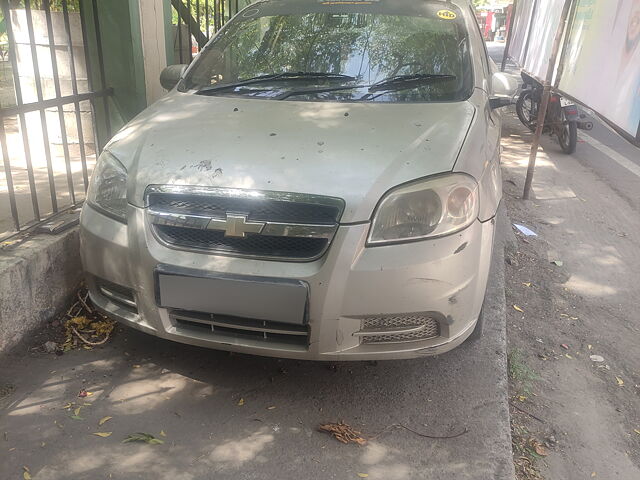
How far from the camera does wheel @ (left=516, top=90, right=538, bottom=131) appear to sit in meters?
9.23

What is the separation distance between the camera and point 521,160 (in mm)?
8031

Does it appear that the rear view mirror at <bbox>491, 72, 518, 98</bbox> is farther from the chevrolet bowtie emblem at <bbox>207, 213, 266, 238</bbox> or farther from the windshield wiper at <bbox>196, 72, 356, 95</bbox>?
the chevrolet bowtie emblem at <bbox>207, 213, 266, 238</bbox>

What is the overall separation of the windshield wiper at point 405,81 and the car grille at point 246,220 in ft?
3.77

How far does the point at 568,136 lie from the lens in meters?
8.16

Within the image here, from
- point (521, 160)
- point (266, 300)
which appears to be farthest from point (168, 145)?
point (521, 160)

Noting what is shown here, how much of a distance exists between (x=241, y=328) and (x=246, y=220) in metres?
0.48

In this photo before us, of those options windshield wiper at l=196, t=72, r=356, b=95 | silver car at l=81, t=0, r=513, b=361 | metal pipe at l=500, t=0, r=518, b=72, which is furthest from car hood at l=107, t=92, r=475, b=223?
metal pipe at l=500, t=0, r=518, b=72

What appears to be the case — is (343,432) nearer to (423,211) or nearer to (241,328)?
(241,328)

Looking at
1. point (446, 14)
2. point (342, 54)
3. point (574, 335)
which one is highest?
point (446, 14)

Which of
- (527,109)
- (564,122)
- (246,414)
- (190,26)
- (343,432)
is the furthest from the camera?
(527,109)

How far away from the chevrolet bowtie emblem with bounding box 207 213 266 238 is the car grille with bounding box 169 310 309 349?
0.39 meters

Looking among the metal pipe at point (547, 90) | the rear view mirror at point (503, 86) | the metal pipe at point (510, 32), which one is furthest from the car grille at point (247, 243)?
the metal pipe at point (510, 32)

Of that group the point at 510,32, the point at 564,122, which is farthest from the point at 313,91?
the point at 510,32

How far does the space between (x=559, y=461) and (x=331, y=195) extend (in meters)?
1.59
